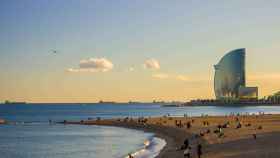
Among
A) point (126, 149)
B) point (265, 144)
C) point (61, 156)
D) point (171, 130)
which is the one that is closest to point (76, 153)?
point (61, 156)

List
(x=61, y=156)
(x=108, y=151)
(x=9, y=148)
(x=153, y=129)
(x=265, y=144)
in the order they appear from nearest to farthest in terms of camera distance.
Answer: (x=265, y=144) < (x=61, y=156) < (x=108, y=151) < (x=9, y=148) < (x=153, y=129)

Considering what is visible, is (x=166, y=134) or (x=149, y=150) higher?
(x=166, y=134)

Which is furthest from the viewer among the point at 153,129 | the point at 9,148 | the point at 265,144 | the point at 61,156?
the point at 153,129

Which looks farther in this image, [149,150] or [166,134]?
[166,134]

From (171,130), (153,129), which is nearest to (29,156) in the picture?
(171,130)

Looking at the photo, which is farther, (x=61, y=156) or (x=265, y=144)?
(x=61, y=156)

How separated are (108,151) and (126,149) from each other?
209 cm

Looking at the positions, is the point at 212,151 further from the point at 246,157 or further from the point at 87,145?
the point at 87,145

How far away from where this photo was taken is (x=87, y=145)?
170 ft

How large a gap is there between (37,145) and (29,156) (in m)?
10.9

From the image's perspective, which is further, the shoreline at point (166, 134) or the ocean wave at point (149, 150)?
the ocean wave at point (149, 150)

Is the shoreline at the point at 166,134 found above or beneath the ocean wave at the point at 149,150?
above

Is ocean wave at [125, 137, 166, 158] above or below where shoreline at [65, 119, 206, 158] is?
below

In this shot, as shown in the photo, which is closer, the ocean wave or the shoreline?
the shoreline
